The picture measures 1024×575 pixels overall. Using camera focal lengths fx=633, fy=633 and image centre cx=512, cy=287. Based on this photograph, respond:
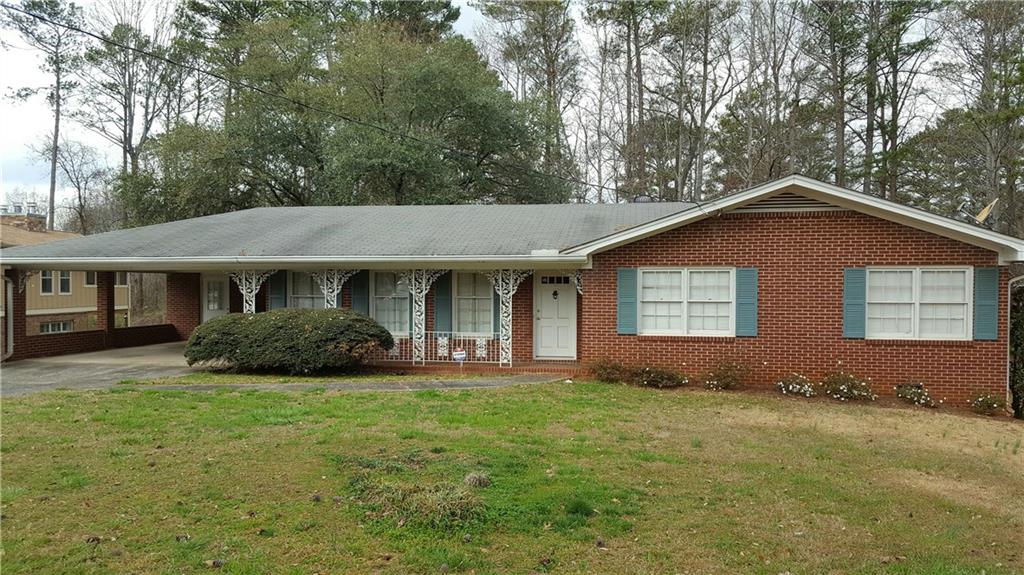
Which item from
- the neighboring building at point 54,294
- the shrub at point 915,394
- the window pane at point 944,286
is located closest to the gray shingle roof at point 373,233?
the window pane at point 944,286

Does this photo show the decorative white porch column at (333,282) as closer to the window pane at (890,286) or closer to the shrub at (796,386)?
the shrub at (796,386)

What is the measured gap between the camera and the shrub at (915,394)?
10.6 m

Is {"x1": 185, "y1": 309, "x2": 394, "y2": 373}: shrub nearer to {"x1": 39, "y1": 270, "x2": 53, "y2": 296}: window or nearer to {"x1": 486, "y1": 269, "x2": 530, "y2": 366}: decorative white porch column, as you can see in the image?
{"x1": 486, "y1": 269, "x2": 530, "y2": 366}: decorative white porch column

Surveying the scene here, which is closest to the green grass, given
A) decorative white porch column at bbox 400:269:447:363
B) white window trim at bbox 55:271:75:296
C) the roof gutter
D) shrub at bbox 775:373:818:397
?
decorative white porch column at bbox 400:269:447:363

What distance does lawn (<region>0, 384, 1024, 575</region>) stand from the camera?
412 cm

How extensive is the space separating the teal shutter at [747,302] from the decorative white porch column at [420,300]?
6.06m

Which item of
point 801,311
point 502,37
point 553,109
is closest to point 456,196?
point 553,109

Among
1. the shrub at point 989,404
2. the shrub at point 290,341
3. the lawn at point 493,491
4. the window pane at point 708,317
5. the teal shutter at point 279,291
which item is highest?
the teal shutter at point 279,291

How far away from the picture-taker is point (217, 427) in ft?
24.8

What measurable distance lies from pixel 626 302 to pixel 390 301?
5.83m

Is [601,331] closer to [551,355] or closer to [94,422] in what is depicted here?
[551,355]

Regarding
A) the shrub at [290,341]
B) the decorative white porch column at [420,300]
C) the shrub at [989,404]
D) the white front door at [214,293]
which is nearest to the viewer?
the shrub at [989,404]

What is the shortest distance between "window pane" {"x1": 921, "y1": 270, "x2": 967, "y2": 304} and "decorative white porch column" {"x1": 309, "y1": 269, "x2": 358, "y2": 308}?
1118cm

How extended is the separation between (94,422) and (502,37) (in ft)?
90.2
